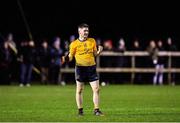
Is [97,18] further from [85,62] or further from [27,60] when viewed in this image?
[85,62]

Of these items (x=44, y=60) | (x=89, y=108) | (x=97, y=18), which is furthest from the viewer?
(x=97, y=18)

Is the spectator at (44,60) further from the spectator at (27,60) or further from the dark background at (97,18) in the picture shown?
the dark background at (97,18)

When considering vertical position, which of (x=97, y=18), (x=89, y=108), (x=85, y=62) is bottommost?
(x=89, y=108)

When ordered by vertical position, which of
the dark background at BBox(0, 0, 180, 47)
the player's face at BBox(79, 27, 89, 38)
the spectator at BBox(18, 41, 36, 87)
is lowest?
the spectator at BBox(18, 41, 36, 87)

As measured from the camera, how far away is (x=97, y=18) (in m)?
41.1

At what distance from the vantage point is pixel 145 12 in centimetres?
4088

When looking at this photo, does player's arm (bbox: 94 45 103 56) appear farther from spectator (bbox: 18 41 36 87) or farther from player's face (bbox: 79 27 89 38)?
spectator (bbox: 18 41 36 87)

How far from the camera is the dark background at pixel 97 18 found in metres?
40.6

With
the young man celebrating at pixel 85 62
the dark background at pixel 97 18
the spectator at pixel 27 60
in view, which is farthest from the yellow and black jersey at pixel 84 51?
the dark background at pixel 97 18

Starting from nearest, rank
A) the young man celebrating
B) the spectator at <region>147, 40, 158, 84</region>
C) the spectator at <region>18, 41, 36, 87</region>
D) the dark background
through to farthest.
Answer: the young man celebrating, the spectator at <region>18, 41, 36, 87</region>, the spectator at <region>147, 40, 158, 84</region>, the dark background

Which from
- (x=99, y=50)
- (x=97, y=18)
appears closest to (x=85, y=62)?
(x=99, y=50)

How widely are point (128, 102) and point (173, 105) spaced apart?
1946 millimetres

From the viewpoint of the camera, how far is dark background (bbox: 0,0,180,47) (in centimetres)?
4059

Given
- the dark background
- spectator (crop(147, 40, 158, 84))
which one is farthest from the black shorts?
the dark background
